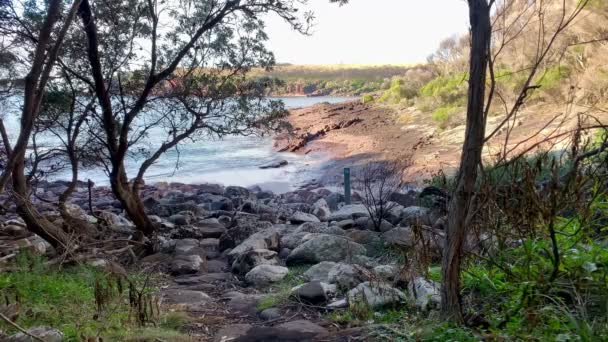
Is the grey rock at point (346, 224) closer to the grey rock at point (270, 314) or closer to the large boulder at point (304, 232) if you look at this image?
the large boulder at point (304, 232)

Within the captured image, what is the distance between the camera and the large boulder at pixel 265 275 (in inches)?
321

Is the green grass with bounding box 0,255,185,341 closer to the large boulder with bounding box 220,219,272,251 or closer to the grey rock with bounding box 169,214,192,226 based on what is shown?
the large boulder with bounding box 220,219,272,251

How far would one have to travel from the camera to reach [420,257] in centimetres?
522

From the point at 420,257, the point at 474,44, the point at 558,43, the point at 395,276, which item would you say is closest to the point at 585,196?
the point at 420,257

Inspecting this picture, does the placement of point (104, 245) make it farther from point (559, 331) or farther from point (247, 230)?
point (559, 331)

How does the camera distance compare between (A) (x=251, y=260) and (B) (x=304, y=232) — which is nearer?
(A) (x=251, y=260)

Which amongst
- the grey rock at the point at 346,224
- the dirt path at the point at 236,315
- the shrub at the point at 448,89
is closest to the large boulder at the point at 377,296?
the dirt path at the point at 236,315

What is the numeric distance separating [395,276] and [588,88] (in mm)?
12048

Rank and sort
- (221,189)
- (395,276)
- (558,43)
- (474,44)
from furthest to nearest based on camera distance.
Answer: (221,189)
(558,43)
(395,276)
(474,44)

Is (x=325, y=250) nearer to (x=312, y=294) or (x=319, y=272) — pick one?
(x=319, y=272)

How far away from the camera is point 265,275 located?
27.0ft

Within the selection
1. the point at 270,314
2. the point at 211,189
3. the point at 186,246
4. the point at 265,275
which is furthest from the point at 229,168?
the point at 270,314

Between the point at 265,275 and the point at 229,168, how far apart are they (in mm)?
26694

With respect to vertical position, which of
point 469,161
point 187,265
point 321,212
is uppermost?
point 469,161
